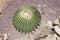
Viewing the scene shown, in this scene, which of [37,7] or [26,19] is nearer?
[26,19]

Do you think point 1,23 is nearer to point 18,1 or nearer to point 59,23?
point 18,1

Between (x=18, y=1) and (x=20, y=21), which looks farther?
(x=18, y=1)

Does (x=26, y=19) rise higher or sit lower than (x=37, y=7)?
lower

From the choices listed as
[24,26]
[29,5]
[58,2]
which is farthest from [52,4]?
[24,26]
